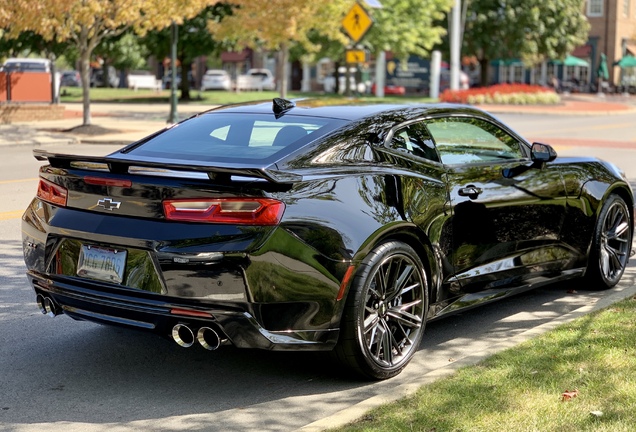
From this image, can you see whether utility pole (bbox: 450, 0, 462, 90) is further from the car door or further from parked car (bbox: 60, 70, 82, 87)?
parked car (bbox: 60, 70, 82, 87)

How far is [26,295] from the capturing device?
737 cm

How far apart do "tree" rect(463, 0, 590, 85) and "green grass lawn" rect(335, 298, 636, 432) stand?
5224 cm

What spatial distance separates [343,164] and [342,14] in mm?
30263

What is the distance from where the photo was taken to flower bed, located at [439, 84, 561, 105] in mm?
44969

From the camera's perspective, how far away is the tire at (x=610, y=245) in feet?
24.4

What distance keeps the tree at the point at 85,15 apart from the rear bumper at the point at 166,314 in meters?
19.4

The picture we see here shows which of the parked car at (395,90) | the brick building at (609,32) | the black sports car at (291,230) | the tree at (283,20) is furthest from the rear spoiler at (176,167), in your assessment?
the brick building at (609,32)

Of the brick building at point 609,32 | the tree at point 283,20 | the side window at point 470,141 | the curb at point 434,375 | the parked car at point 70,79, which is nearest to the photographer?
the curb at point 434,375

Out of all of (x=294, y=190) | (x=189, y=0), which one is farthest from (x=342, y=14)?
(x=294, y=190)

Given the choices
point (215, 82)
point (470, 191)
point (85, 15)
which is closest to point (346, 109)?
point (470, 191)

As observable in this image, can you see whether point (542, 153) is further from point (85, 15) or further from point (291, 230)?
point (85, 15)

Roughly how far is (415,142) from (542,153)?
1291 mm

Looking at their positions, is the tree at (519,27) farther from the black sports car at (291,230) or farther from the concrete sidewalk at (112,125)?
the black sports car at (291,230)

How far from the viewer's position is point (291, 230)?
16.1ft
